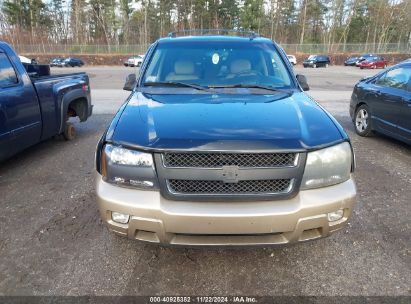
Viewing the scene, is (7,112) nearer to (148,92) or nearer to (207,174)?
(148,92)

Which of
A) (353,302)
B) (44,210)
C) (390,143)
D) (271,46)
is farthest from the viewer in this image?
(390,143)

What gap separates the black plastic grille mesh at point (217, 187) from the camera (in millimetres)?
2406

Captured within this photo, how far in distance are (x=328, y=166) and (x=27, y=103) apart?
4442 millimetres

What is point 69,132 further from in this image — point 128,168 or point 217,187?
point 217,187

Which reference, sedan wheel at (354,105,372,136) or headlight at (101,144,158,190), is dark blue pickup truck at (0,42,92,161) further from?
sedan wheel at (354,105,372,136)

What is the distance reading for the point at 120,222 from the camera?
2504 mm

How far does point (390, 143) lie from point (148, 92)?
17.6ft

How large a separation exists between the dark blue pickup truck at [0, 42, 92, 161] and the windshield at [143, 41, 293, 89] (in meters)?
2.21

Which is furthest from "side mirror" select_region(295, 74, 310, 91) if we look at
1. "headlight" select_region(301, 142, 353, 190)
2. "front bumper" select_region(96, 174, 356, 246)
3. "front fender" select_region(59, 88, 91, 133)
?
"front fender" select_region(59, 88, 91, 133)

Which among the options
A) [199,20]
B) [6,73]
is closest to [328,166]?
[6,73]

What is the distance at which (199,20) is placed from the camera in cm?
6669

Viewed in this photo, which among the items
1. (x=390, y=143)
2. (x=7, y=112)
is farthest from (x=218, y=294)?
(x=390, y=143)

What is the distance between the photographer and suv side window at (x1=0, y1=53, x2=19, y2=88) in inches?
189

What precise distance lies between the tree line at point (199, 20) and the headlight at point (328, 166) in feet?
203
